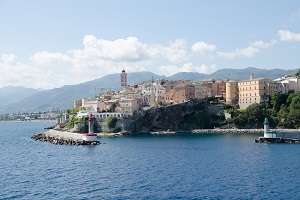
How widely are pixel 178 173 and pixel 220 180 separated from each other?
481 centimetres

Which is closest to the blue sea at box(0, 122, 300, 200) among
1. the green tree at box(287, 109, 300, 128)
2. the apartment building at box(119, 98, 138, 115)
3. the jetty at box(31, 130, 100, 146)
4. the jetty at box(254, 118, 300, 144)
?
the jetty at box(254, 118, 300, 144)

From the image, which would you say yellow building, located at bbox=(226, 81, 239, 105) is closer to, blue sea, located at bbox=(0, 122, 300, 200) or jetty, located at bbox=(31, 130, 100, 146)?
jetty, located at bbox=(31, 130, 100, 146)

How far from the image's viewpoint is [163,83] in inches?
4560

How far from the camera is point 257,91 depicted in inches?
3629

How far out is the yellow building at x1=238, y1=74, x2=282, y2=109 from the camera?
92.1 meters

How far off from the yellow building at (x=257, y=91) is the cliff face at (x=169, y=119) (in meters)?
9.41

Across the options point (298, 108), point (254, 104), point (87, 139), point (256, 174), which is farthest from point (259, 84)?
point (256, 174)

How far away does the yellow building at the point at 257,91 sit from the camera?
92.1 meters

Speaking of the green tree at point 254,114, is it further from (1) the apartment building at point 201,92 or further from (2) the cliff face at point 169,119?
(1) the apartment building at point 201,92

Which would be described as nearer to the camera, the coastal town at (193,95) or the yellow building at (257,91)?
the yellow building at (257,91)

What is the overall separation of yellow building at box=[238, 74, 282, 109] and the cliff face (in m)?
9.41

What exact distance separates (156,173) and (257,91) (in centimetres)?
5889

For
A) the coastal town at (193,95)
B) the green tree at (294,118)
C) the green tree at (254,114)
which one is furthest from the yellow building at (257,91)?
the green tree at (294,118)

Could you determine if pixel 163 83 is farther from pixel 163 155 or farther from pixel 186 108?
pixel 163 155
